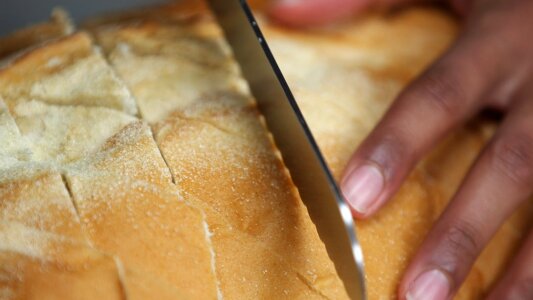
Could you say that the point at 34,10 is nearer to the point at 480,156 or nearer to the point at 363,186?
the point at 363,186

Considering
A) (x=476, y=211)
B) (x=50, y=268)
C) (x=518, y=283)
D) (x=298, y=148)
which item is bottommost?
(x=518, y=283)

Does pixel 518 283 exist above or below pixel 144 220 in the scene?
below

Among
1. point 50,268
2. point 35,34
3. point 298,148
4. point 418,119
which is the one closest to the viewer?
point 50,268

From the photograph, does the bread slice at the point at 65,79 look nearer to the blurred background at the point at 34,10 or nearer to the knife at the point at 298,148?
the knife at the point at 298,148

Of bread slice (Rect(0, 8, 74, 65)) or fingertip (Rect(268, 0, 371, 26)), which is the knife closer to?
fingertip (Rect(268, 0, 371, 26))

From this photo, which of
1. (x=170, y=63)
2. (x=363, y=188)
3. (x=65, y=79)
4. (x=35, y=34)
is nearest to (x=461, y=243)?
(x=363, y=188)

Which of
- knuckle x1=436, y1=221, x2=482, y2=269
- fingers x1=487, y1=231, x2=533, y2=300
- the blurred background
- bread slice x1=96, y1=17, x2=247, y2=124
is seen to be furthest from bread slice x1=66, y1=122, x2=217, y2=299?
the blurred background

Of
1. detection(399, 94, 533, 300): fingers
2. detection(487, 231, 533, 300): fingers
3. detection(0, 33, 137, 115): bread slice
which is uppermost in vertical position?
detection(0, 33, 137, 115): bread slice

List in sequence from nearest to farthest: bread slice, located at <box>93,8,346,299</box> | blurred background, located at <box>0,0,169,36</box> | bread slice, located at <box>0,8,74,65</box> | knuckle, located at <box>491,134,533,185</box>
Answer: bread slice, located at <box>93,8,346,299</box>
knuckle, located at <box>491,134,533,185</box>
bread slice, located at <box>0,8,74,65</box>
blurred background, located at <box>0,0,169,36</box>
